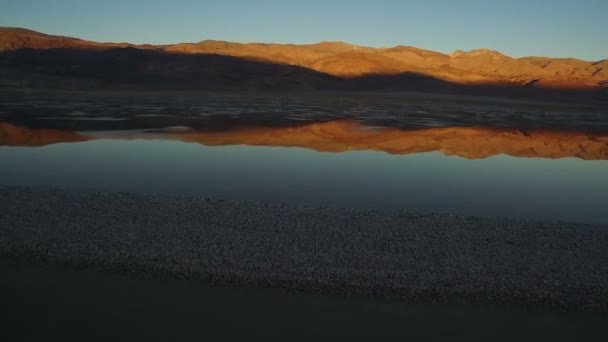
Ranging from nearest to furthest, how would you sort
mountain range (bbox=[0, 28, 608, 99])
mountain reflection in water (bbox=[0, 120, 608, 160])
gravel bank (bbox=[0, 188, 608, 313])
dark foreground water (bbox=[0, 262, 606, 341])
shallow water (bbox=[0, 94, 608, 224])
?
dark foreground water (bbox=[0, 262, 606, 341])
gravel bank (bbox=[0, 188, 608, 313])
shallow water (bbox=[0, 94, 608, 224])
mountain reflection in water (bbox=[0, 120, 608, 160])
mountain range (bbox=[0, 28, 608, 99])

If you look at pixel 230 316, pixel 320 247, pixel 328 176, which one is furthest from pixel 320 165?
pixel 230 316

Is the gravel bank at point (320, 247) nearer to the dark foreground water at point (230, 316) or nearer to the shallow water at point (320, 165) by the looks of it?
the dark foreground water at point (230, 316)

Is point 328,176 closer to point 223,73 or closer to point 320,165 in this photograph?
point 320,165

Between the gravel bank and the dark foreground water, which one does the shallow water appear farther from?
the dark foreground water

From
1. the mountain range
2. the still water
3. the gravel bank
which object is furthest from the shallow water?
the mountain range

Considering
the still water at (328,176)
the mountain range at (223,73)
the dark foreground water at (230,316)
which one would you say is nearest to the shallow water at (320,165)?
the still water at (328,176)

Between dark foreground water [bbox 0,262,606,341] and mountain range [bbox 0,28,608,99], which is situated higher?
mountain range [bbox 0,28,608,99]

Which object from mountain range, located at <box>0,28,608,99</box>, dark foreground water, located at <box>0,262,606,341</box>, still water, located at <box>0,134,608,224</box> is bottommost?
dark foreground water, located at <box>0,262,606,341</box>
